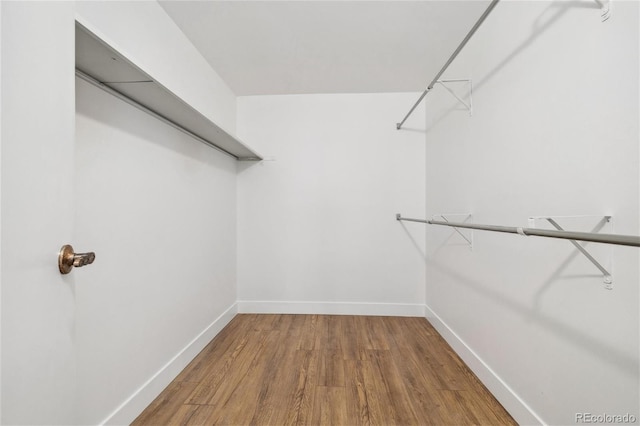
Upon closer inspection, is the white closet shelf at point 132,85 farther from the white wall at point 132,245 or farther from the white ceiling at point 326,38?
the white ceiling at point 326,38

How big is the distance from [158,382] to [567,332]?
2083 millimetres

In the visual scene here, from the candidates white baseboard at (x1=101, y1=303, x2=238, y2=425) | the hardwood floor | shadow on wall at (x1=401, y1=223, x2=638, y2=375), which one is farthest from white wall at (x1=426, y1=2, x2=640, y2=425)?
white baseboard at (x1=101, y1=303, x2=238, y2=425)

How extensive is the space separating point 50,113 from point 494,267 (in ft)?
6.50

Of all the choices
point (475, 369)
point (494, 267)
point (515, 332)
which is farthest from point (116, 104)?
point (475, 369)

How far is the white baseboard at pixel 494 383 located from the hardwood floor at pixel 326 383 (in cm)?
4

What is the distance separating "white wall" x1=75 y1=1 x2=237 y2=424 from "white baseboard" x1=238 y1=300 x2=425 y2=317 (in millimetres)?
611

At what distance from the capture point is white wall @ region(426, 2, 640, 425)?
34.7 inches

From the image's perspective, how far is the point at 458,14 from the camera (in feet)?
5.57

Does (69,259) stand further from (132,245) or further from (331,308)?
(331,308)

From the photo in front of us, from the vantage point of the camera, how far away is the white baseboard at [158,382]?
1271 mm

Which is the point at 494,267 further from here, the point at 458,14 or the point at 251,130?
the point at 251,130

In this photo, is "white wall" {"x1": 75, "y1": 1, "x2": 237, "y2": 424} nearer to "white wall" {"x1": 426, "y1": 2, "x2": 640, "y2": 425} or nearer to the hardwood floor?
the hardwood floor
